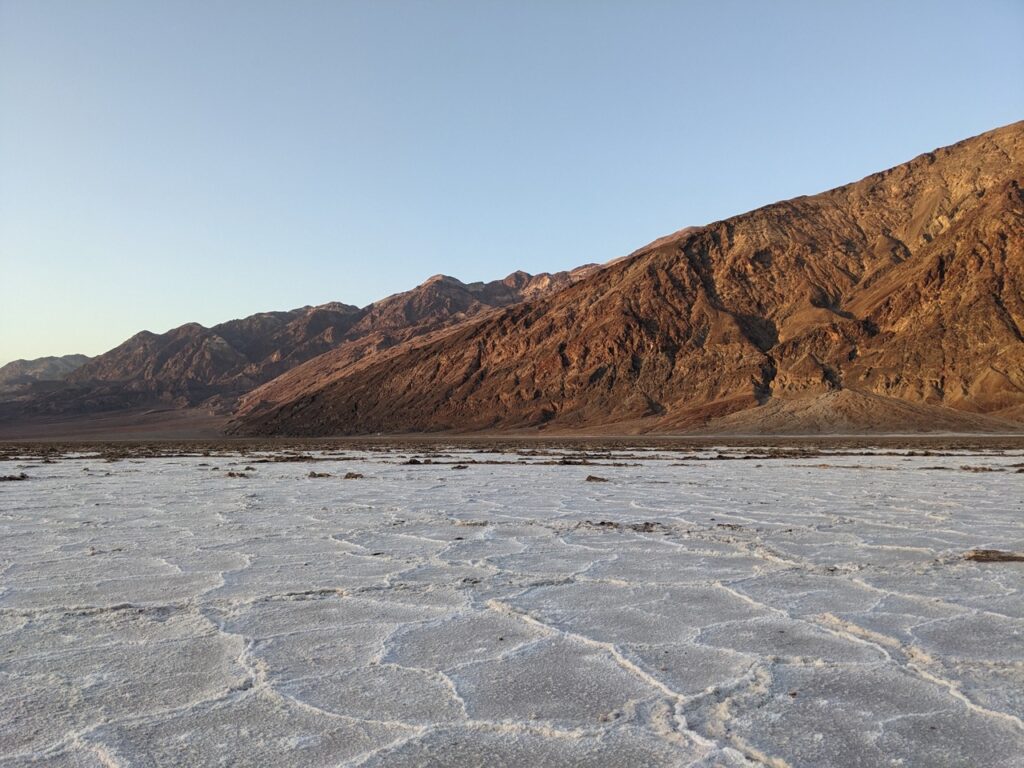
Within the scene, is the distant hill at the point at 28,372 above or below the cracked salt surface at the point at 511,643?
above

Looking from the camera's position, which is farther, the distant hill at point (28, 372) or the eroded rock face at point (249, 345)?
the distant hill at point (28, 372)

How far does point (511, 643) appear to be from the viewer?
146 inches

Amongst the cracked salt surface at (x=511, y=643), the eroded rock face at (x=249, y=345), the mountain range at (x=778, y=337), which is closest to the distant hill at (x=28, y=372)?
the eroded rock face at (x=249, y=345)

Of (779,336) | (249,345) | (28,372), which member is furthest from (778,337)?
(28,372)

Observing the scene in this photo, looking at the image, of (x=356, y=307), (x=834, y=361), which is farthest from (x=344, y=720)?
(x=356, y=307)

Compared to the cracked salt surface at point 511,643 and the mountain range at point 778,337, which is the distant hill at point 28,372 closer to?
the mountain range at point 778,337

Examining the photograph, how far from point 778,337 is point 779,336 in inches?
4.8

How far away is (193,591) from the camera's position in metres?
4.85

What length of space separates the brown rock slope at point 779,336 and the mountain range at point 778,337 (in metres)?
0.17

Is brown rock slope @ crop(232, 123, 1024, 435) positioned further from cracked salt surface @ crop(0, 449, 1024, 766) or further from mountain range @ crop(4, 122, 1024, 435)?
cracked salt surface @ crop(0, 449, 1024, 766)

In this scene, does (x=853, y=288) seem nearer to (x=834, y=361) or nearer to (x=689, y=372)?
(x=834, y=361)

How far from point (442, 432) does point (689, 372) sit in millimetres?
22135

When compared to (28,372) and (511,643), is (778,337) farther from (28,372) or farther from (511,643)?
(28,372)

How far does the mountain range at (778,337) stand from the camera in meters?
60.4
